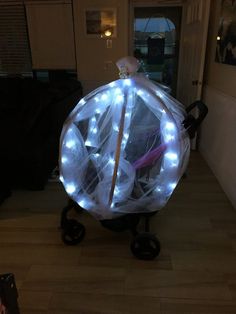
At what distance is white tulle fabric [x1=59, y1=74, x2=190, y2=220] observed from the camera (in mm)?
1485

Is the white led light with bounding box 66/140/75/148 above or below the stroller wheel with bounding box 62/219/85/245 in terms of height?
above

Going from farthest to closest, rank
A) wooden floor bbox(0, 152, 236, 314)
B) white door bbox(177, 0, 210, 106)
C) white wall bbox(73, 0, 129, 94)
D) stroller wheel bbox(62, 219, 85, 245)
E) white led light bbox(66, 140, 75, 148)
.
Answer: white wall bbox(73, 0, 129, 94) → white door bbox(177, 0, 210, 106) → stroller wheel bbox(62, 219, 85, 245) → white led light bbox(66, 140, 75, 148) → wooden floor bbox(0, 152, 236, 314)

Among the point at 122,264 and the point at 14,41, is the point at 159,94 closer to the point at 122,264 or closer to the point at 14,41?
the point at 122,264

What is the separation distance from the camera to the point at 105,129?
156 cm

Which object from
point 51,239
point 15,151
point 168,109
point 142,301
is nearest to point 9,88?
point 15,151

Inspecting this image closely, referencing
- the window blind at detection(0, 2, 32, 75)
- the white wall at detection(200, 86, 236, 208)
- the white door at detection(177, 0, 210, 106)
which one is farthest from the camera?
the window blind at detection(0, 2, 32, 75)

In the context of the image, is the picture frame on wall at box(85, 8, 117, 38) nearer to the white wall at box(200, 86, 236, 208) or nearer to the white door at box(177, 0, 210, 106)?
the white door at box(177, 0, 210, 106)

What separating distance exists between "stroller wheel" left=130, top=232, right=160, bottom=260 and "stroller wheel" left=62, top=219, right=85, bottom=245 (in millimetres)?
402

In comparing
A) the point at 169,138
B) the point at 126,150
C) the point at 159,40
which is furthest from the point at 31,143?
the point at 159,40

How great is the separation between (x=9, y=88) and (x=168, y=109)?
2.71m

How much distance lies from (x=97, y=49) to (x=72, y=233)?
10.2 feet

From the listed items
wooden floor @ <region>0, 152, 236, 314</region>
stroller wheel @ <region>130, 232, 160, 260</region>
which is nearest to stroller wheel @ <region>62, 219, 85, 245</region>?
wooden floor @ <region>0, 152, 236, 314</region>

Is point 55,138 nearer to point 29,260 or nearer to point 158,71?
point 29,260

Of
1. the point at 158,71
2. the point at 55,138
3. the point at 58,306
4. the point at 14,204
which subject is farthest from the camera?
the point at 158,71
